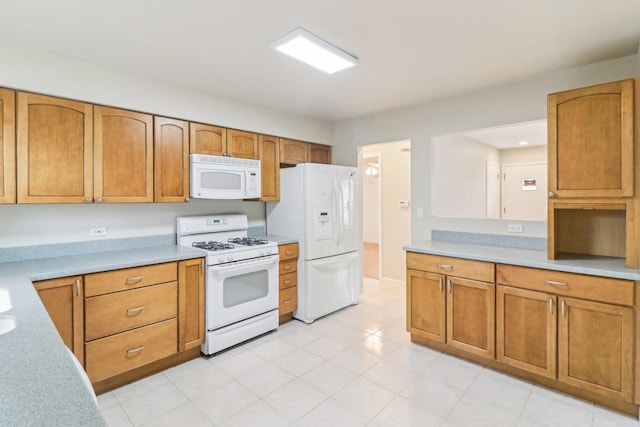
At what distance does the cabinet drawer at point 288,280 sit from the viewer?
3475mm

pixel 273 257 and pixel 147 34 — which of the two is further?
pixel 273 257

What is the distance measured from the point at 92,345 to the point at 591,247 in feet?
12.4

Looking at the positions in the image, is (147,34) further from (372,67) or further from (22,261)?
(22,261)

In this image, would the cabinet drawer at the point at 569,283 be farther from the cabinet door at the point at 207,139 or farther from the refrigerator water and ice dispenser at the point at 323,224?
the cabinet door at the point at 207,139

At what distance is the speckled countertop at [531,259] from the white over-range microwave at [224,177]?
170 centimetres

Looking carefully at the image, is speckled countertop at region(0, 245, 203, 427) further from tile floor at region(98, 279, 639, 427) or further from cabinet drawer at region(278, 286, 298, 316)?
cabinet drawer at region(278, 286, 298, 316)

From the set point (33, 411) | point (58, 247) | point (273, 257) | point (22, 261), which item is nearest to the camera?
point (33, 411)

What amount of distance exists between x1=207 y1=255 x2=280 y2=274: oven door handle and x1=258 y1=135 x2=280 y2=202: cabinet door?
734 mm

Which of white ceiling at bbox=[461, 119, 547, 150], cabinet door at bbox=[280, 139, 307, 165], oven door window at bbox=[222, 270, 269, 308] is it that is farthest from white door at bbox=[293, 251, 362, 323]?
white ceiling at bbox=[461, 119, 547, 150]

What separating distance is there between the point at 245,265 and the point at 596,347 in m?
2.64

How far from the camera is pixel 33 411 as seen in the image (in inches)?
27.6

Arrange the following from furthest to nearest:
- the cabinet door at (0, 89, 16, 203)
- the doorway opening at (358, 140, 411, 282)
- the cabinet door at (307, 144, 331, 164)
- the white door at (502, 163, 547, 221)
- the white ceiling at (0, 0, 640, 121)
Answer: the white door at (502, 163, 547, 221) < the doorway opening at (358, 140, 411, 282) < the cabinet door at (307, 144, 331, 164) < the cabinet door at (0, 89, 16, 203) < the white ceiling at (0, 0, 640, 121)

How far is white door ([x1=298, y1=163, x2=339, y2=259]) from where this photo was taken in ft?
11.5

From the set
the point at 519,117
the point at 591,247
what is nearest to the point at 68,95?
the point at 519,117
